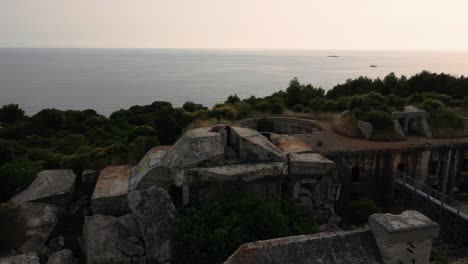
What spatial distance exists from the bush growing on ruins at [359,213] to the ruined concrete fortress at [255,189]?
0.98 m

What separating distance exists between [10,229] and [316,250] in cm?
1064

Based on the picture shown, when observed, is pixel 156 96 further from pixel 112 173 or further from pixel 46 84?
pixel 112 173

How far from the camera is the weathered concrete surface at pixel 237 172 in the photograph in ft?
48.9

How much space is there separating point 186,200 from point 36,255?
18.1ft

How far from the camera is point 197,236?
12.3 meters

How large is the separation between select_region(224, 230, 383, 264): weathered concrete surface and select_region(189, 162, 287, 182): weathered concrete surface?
5265mm

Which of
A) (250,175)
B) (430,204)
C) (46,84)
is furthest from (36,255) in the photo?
(46,84)

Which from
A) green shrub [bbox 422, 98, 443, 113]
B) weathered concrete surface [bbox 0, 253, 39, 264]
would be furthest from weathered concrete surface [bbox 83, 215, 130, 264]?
green shrub [bbox 422, 98, 443, 113]

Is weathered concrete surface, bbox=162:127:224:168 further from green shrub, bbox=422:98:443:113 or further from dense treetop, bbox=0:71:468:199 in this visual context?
green shrub, bbox=422:98:443:113

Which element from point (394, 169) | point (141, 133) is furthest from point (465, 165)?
point (141, 133)

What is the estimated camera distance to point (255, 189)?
51.2ft

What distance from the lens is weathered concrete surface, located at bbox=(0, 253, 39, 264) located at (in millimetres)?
11617

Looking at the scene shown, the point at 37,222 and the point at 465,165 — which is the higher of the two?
the point at 465,165

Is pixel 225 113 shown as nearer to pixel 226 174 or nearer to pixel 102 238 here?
pixel 226 174
